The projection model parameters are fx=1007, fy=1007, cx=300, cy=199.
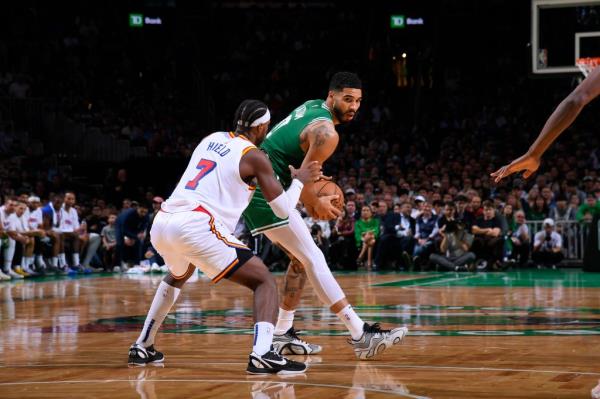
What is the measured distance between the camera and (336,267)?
22656 mm

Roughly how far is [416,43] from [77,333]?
23.8 m

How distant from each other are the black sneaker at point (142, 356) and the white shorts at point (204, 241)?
33.8 inches

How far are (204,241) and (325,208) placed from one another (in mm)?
1161

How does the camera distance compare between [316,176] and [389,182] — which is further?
[389,182]

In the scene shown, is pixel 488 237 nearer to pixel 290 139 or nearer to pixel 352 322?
pixel 290 139

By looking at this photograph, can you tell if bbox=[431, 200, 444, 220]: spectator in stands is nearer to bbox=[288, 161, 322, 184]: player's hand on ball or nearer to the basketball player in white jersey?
bbox=[288, 161, 322, 184]: player's hand on ball

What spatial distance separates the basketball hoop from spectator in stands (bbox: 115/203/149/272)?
10107mm

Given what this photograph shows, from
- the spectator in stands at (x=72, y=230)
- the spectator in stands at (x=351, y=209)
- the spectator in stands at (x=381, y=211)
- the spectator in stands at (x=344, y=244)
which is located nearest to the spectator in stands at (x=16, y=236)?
the spectator in stands at (x=72, y=230)

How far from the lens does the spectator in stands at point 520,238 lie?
70.0 feet

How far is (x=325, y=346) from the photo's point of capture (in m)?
8.37

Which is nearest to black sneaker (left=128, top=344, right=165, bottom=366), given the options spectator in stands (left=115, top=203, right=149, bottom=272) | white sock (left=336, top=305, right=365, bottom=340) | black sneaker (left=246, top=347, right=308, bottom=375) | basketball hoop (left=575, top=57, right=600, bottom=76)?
black sneaker (left=246, top=347, right=308, bottom=375)

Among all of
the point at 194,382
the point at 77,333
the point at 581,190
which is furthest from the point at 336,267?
the point at 194,382

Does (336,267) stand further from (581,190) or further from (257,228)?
(257,228)

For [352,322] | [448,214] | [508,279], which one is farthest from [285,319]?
[448,214]
